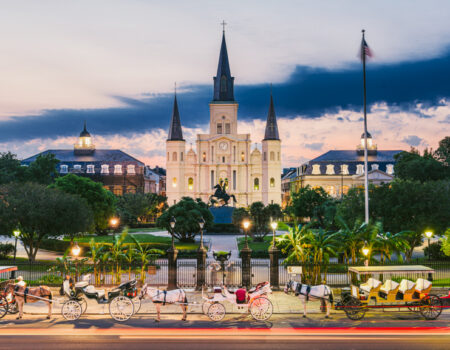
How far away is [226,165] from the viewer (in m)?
90.6

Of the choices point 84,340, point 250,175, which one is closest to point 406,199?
point 84,340

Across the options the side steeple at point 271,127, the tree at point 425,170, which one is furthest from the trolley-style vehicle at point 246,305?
the side steeple at point 271,127

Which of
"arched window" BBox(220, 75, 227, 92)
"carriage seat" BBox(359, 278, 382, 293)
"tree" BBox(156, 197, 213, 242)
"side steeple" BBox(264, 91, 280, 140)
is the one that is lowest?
"carriage seat" BBox(359, 278, 382, 293)

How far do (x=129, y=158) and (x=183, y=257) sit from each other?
7096 cm

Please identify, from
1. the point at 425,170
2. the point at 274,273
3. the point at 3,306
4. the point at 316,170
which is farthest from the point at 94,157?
the point at 3,306

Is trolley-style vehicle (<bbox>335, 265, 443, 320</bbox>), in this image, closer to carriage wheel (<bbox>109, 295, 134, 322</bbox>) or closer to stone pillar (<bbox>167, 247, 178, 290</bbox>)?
carriage wheel (<bbox>109, 295, 134, 322</bbox>)

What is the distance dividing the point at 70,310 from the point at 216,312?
4955mm

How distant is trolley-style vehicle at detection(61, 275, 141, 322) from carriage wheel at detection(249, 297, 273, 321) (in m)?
4.11

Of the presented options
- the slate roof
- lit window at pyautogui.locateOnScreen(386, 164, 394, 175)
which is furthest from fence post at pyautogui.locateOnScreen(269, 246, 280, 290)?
the slate roof

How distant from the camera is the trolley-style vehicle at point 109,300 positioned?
1452cm

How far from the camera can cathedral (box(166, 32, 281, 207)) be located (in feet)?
295

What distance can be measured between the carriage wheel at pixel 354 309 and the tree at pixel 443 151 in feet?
175

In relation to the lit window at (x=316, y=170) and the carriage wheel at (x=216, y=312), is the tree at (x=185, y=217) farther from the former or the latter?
the lit window at (x=316, y=170)

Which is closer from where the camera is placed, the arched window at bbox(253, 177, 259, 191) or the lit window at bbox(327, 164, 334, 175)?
the arched window at bbox(253, 177, 259, 191)
